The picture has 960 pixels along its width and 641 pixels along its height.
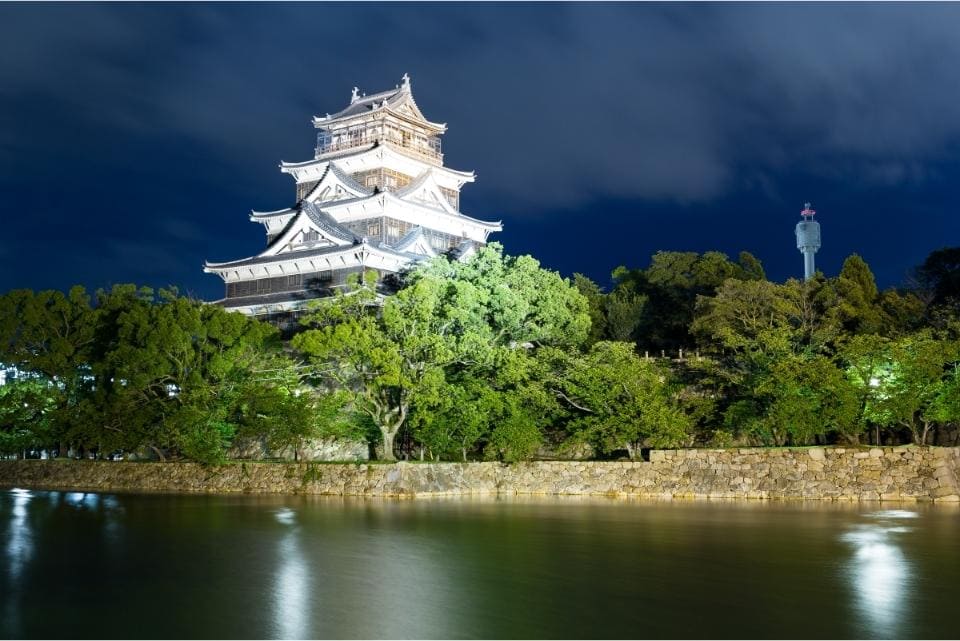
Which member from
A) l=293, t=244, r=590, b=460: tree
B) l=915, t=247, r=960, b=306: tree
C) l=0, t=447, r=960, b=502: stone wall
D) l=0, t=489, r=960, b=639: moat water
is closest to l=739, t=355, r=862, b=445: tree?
l=0, t=447, r=960, b=502: stone wall

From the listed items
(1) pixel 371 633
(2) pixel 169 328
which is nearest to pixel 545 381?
(2) pixel 169 328

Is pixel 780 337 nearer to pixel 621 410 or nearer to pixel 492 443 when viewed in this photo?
pixel 621 410

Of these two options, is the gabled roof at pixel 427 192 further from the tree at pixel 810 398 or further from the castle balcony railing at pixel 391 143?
the tree at pixel 810 398

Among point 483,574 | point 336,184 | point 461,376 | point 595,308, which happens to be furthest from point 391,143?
point 483,574

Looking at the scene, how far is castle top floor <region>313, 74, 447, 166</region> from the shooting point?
4206 cm

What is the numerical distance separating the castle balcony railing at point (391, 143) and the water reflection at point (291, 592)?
29172 mm

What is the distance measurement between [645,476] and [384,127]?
23609mm

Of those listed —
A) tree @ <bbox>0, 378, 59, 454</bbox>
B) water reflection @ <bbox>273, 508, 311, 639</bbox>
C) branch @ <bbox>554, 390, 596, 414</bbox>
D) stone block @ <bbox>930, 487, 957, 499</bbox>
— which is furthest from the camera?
tree @ <bbox>0, 378, 59, 454</bbox>

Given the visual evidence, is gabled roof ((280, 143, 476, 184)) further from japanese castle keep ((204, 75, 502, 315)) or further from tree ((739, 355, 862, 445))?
tree ((739, 355, 862, 445))

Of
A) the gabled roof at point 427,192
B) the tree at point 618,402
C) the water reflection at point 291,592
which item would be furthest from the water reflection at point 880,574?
the gabled roof at point 427,192

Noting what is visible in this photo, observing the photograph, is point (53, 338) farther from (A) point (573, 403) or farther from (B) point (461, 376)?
(A) point (573, 403)

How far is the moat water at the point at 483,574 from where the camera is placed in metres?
8.84

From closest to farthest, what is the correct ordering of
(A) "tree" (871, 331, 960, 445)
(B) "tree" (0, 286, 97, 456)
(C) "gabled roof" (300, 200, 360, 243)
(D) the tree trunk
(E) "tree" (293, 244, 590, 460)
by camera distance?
(A) "tree" (871, 331, 960, 445) → (E) "tree" (293, 244, 590, 460) → (D) the tree trunk → (B) "tree" (0, 286, 97, 456) → (C) "gabled roof" (300, 200, 360, 243)

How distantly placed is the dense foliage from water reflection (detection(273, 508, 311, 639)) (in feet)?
35.0
